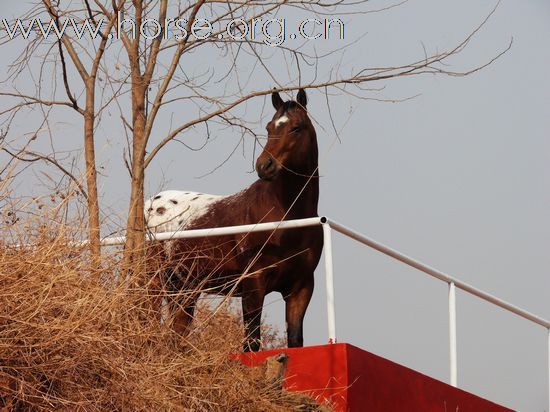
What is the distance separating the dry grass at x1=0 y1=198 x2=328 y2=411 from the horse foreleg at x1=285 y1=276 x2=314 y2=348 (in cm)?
157

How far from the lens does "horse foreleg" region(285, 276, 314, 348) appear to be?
789 centimetres

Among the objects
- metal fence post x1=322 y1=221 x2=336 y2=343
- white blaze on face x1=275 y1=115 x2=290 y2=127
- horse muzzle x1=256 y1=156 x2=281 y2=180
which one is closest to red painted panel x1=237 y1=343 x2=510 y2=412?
metal fence post x1=322 y1=221 x2=336 y2=343

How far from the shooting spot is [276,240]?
784 centimetres

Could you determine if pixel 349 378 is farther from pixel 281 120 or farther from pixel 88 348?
pixel 281 120

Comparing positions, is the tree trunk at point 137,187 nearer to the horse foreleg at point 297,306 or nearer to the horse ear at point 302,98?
the horse ear at point 302,98

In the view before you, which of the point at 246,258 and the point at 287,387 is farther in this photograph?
the point at 246,258

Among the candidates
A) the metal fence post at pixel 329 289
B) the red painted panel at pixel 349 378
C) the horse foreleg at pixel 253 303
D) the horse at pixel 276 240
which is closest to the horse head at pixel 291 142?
the horse at pixel 276 240

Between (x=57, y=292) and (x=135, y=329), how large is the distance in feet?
1.56

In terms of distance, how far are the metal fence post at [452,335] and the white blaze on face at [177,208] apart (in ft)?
6.63

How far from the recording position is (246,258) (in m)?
8.00

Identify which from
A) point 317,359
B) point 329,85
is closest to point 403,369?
point 317,359

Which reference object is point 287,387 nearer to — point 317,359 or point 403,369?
point 317,359

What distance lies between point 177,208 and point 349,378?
11.0 feet

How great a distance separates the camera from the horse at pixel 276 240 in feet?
25.7
